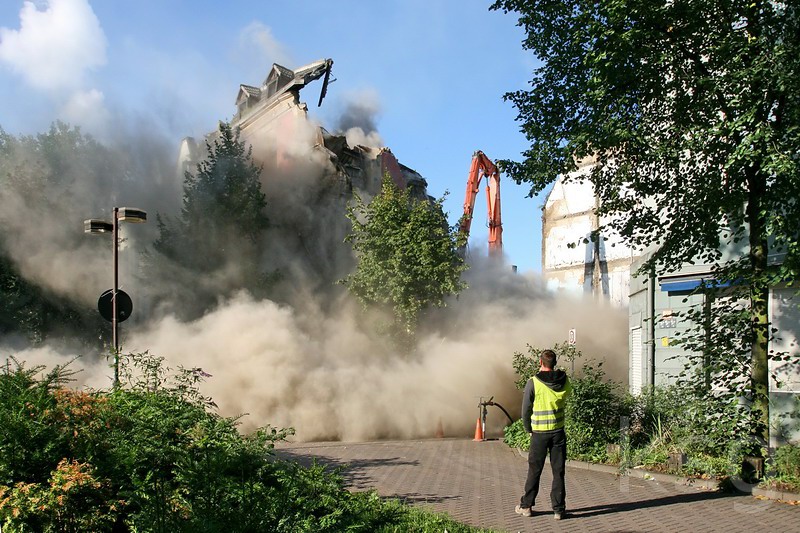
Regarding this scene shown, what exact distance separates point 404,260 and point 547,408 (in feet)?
35.8

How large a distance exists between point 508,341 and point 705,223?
38.6ft

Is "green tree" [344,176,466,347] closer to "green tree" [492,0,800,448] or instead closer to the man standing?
"green tree" [492,0,800,448]

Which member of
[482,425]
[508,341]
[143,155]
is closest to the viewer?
[482,425]

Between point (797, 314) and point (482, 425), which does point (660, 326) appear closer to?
point (797, 314)

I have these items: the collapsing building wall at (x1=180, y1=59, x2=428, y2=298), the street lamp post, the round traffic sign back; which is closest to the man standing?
the street lamp post

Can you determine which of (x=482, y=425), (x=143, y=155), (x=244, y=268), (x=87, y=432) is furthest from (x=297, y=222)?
(x=87, y=432)

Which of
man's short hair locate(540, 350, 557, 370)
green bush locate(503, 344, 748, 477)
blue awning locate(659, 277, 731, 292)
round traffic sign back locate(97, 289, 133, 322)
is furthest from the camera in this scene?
blue awning locate(659, 277, 731, 292)

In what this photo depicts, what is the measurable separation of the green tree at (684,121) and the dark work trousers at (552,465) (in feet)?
10.1

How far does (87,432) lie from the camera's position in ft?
19.4

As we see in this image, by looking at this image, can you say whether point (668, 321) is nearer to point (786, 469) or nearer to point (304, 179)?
point (786, 469)

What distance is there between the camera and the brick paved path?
6.89m

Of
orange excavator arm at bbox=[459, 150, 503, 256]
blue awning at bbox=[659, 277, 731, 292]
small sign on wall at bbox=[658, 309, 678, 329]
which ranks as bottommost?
small sign on wall at bbox=[658, 309, 678, 329]

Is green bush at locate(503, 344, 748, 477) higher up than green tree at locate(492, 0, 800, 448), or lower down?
lower down

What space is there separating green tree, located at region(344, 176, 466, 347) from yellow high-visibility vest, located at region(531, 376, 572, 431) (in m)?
10.3
